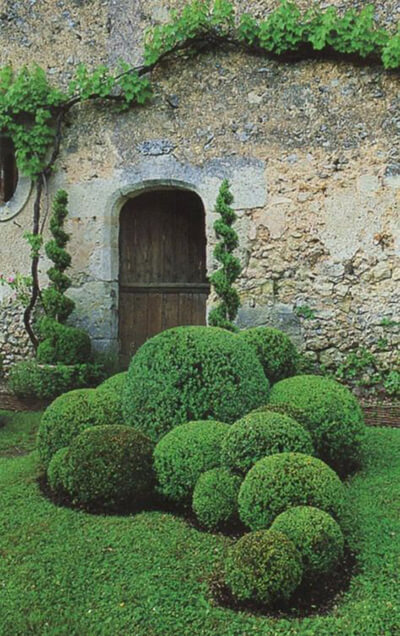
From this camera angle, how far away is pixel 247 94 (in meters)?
6.33

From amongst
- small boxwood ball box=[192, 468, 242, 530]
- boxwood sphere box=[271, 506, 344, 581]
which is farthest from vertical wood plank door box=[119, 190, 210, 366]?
boxwood sphere box=[271, 506, 344, 581]

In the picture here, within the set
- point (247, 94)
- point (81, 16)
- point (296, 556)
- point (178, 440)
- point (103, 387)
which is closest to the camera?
point (296, 556)

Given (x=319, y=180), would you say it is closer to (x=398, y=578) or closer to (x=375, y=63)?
(x=375, y=63)

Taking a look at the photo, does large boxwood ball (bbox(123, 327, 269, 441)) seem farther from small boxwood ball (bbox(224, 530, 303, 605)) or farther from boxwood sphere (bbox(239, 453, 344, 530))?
small boxwood ball (bbox(224, 530, 303, 605))

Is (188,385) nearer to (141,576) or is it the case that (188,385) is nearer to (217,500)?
(217,500)

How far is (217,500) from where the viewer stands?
304cm

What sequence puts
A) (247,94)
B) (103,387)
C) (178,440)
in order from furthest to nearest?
1. (247,94)
2. (103,387)
3. (178,440)

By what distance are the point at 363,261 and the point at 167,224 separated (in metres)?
2.24

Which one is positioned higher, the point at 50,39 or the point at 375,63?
the point at 50,39

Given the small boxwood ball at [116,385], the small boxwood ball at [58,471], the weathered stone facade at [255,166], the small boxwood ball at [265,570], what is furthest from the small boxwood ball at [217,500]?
the weathered stone facade at [255,166]

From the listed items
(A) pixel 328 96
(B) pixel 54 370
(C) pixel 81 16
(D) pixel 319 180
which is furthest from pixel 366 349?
(C) pixel 81 16

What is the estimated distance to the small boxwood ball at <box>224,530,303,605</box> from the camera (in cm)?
238

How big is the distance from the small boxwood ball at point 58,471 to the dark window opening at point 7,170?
4.34 meters

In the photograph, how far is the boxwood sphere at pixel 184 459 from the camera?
127 inches
